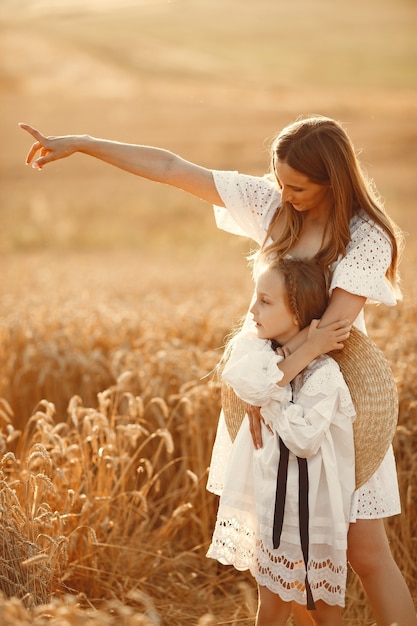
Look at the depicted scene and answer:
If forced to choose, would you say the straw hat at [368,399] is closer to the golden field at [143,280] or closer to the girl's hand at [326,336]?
the girl's hand at [326,336]

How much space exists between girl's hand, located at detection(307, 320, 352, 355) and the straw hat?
13cm

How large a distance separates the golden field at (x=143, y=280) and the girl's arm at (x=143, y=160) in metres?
1.00

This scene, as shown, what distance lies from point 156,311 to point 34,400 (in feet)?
6.03

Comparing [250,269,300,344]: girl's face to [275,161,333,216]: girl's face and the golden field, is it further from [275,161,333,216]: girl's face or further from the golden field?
the golden field

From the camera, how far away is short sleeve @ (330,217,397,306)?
2.75 metres

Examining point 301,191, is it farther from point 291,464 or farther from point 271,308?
point 291,464

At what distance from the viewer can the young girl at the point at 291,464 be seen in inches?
104

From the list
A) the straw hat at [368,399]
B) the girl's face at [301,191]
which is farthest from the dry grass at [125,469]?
the girl's face at [301,191]

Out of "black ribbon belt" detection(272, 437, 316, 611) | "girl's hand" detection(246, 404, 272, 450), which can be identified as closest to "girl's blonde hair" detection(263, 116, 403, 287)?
"girl's hand" detection(246, 404, 272, 450)

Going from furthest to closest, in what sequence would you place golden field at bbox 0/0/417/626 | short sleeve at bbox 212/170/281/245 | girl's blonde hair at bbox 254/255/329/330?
golden field at bbox 0/0/417/626 → short sleeve at bbox 212/170/281/245 → girl's blonde hair at bbox 254/255/329/330

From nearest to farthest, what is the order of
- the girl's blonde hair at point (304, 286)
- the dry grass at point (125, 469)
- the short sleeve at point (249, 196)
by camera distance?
the girl's blonde hair at point (304, 286) < the dry grass at point (125, 469) < the short sleeve at point (249, 196)

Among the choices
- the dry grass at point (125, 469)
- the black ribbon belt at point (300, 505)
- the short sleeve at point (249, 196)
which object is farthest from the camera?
the short sleeve at point (249, 196)

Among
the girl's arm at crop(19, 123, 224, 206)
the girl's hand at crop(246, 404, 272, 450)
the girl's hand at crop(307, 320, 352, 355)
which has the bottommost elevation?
the girl's hand at crop(246, 404, 272, 450)

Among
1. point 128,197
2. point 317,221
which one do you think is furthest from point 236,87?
point 317,221
